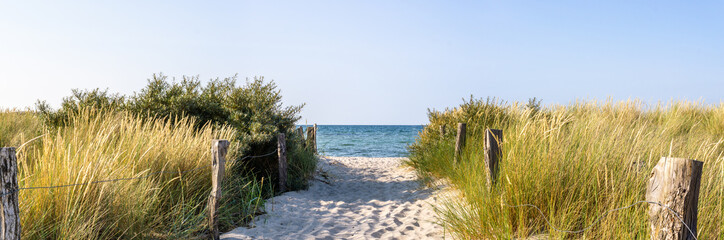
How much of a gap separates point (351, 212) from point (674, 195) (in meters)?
4.65

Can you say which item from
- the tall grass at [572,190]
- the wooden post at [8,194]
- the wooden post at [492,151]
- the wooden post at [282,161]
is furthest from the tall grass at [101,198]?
the wooden post at [492,151]

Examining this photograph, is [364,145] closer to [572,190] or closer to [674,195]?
[572,190]

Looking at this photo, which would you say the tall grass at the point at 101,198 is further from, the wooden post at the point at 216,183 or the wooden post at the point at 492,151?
the wooden post at the point at 492,151

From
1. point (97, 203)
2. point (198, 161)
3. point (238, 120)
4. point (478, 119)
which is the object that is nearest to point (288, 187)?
point (238, 120)

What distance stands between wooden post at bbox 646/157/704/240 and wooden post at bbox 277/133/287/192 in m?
5.87

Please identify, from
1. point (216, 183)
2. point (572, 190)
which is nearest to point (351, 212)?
point (216, 183)

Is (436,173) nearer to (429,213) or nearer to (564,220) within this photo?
(429,213)

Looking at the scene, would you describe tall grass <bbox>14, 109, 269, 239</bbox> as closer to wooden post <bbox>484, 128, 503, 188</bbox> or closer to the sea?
wooden post <bbox>484, 128, 503, 188</bbox>

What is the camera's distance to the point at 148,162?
5.31 m

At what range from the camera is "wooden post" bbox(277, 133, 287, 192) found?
7844 mm

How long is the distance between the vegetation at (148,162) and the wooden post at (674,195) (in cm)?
399

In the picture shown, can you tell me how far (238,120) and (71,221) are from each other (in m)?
4.82

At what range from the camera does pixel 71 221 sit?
12.0 ft

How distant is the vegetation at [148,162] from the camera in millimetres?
3740
